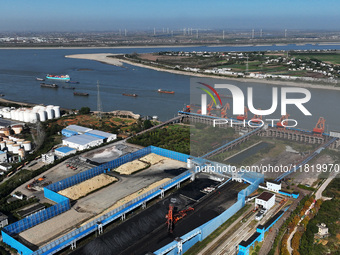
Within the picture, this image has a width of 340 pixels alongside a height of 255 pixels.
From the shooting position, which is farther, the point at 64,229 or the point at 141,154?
the point at 141,154

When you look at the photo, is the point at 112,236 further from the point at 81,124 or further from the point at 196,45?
the point at 196,45

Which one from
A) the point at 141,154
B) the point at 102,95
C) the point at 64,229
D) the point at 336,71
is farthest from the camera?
the point at 336,71

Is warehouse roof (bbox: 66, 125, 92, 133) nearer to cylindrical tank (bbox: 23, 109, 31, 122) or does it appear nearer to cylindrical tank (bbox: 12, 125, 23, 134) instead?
cylindrical tank (bbox: 12, 125, 23, 134)

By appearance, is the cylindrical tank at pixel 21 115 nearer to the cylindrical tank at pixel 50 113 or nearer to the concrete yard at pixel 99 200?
the cylindrical tank at pixel 50 113

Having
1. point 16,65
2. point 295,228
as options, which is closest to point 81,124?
point 295,228

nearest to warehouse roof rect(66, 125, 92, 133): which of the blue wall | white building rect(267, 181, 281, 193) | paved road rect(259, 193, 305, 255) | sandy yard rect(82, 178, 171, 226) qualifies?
sandy yard rect(82, 178, 171, 226)

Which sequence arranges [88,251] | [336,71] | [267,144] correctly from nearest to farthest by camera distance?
[88,251] < [267,144] < [336,71]
